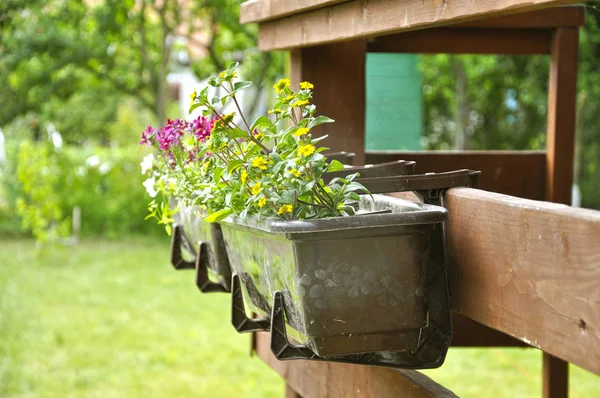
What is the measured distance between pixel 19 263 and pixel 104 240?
1.85m

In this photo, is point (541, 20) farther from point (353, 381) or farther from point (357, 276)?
point (357, 276)

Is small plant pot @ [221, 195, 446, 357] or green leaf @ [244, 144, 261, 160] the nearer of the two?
small plant pot @ [221, 195, 446, 357]

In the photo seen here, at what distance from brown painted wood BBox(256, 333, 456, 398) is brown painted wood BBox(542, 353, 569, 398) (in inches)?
36.2

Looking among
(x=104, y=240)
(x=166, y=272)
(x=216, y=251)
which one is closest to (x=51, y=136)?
(x=104, y=240)

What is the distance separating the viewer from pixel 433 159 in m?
2.80

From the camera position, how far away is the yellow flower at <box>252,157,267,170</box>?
1.26 m

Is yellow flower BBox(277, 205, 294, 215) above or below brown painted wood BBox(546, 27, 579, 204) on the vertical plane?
below

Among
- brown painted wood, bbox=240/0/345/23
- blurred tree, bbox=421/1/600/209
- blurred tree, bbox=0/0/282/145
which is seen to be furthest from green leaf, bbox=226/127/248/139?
blurred tree, bbox=421/1/600/209

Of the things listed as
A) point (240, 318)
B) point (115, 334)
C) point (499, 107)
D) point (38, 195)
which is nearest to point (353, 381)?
point (240, 318)

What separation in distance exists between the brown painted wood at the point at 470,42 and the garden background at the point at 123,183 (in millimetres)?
3723

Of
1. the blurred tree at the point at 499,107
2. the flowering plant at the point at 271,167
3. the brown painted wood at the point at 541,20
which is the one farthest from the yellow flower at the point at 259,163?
the blurred tree at the point at 499,107

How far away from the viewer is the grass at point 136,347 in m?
6.47

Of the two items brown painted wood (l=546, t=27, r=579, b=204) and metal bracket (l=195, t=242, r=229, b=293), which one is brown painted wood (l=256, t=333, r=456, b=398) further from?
brown painted wood (l=546, t=27, r=579, b=204)

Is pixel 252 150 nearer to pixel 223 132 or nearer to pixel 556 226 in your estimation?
pixel 223 132
